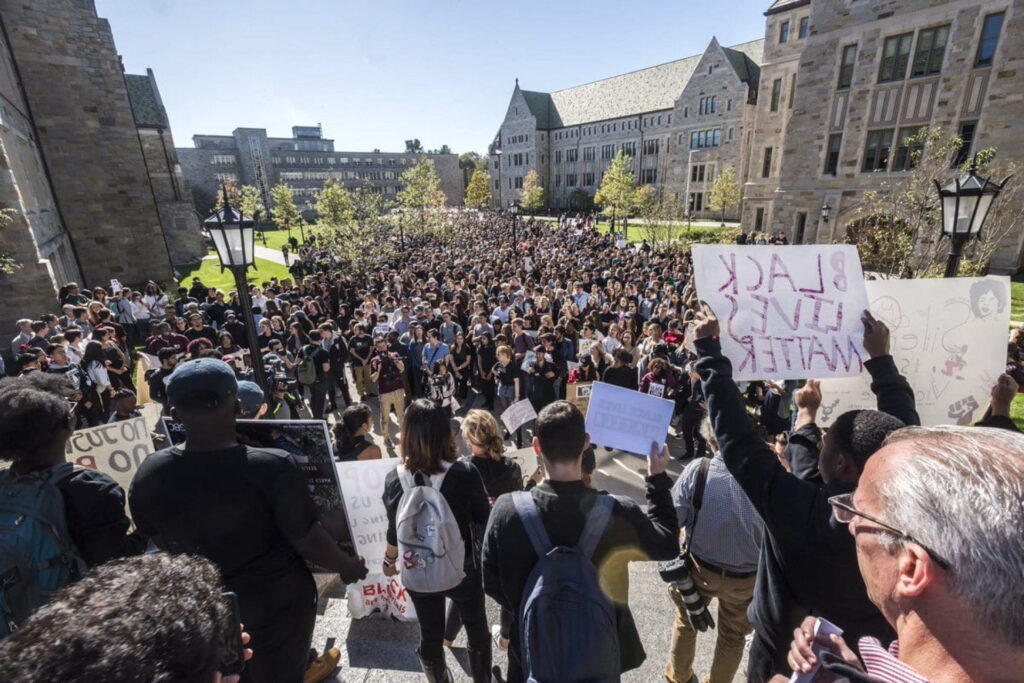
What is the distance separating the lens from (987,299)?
3.08m

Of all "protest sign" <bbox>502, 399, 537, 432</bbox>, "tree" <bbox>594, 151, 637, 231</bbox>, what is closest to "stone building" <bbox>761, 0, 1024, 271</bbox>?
"tree" <bbox>594, 151, 637, 231</bbox>

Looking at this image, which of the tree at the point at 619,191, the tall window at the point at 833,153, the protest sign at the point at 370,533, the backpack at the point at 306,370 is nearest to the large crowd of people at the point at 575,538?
the protest sign at the point at 370,533

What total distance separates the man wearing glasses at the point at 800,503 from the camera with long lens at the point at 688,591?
1.99 feet

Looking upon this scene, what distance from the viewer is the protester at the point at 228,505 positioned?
205 cm

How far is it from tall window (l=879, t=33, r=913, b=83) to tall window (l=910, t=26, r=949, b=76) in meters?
0.37

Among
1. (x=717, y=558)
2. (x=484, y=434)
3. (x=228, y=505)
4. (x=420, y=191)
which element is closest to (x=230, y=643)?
(x=228, y=505)

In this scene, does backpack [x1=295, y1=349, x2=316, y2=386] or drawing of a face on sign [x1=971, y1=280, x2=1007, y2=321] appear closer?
drawing of a face on sign [x1=971, y1=280, x2=1007, y2=321]

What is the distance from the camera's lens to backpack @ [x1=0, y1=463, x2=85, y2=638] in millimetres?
1885

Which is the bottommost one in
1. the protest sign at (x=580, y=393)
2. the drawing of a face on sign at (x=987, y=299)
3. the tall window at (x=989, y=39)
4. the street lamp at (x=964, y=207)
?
the protest sign at (x=580, y=393)

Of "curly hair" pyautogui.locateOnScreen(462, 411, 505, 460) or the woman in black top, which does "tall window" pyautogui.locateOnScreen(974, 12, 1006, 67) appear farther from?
the woman in black top

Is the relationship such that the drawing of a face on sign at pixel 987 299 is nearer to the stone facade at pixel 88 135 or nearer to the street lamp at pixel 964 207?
the street lamp at pixel 964 207

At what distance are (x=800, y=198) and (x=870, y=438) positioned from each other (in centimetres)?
2833

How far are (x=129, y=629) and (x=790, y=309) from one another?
9.82ft

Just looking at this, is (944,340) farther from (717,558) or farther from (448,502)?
(448,502)
